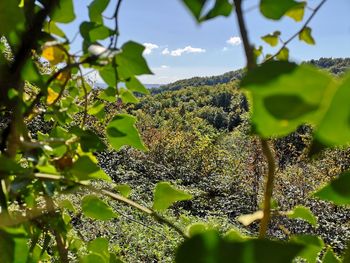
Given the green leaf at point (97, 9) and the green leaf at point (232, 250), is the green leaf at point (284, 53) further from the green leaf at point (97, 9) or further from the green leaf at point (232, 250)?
the green leaf at point (232, 250)

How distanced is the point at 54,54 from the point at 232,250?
0.27 meters

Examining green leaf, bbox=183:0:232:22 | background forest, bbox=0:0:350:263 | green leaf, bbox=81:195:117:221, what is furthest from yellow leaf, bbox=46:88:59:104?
green leaf, bbox=183:0:232:22

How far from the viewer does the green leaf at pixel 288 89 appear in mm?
118

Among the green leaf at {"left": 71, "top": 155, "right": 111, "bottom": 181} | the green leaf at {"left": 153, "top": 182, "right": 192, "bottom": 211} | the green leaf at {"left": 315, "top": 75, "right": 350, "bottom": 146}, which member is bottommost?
the green leaf at {"left": 153, "top": 182, "right": 192, "bottom": 211}

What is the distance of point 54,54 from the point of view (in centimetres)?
35

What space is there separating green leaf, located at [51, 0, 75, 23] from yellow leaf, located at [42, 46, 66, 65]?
0.16 ft

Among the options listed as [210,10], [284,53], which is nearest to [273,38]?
[284,53]

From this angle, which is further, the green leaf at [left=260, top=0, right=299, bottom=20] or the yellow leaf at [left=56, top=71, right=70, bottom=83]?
the yellow leaf at [left=56, top=71, right=70, bottom=83]

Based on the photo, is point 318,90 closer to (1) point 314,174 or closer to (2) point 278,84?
(2) point 278,84

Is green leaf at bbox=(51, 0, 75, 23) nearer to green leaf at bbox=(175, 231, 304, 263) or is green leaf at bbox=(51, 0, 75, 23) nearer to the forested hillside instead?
green leaf at bbox=(175, 231, 304, 263)

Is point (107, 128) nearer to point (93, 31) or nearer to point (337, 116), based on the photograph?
point (93, 31)

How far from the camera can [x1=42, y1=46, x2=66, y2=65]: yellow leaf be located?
35 cm

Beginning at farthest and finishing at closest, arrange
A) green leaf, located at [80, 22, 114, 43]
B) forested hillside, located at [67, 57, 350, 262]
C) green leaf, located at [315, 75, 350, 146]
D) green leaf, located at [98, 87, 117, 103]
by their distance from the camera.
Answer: forested hillside, located at [67, 57, 350, 262] → green leaf, located at [98, 87, 117, 103] → green leaf, located at [80, 22, 114, 43] → green leaf, located at [315, 75, 350, 146]

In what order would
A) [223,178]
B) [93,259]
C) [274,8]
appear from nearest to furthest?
[274,8]
[93,259]
[223,178]
